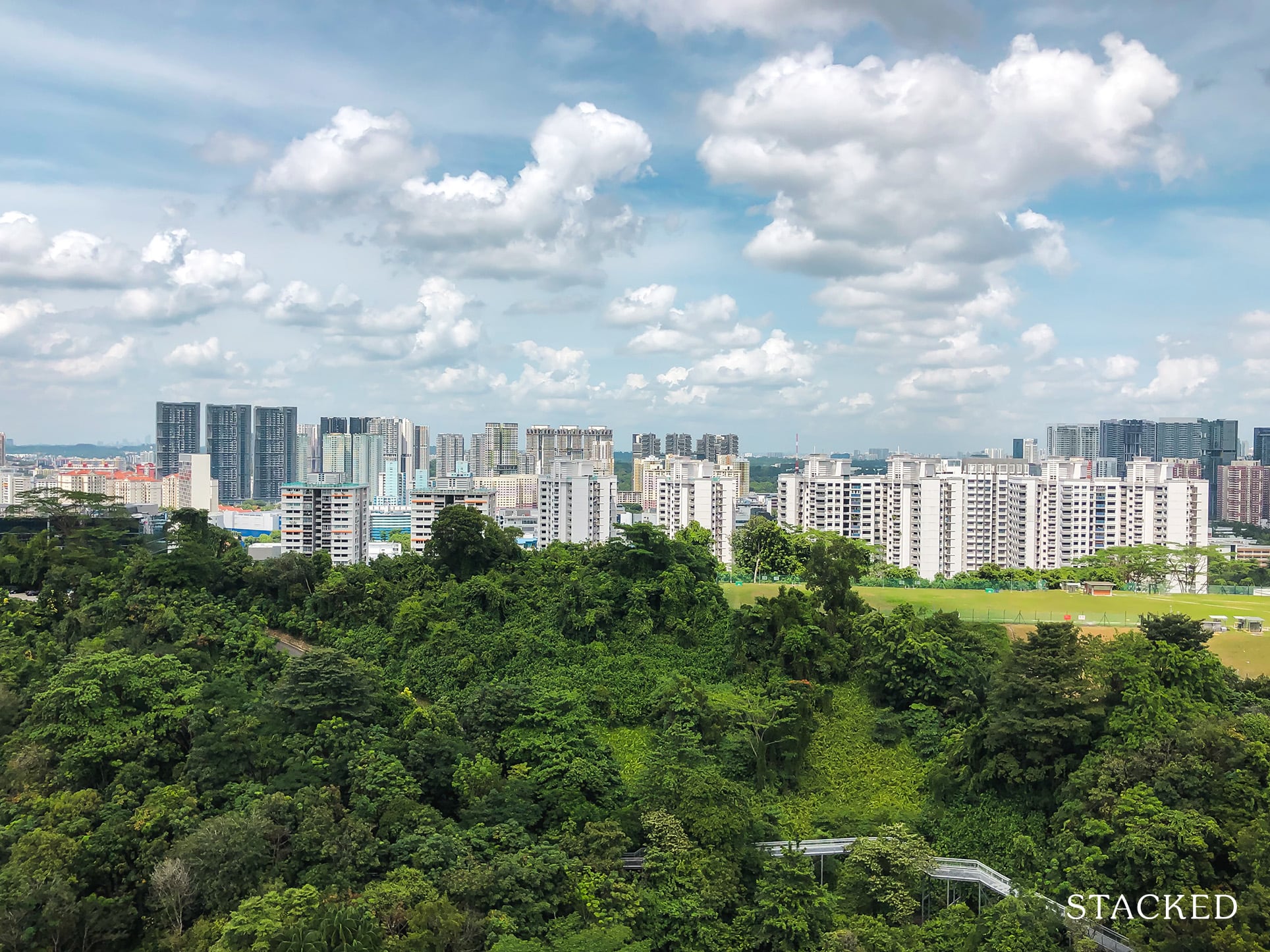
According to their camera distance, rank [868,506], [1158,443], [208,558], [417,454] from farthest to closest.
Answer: [417,454], [1158,443], [868,506], [208,558]

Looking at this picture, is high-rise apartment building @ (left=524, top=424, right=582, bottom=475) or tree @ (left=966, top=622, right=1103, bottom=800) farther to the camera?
high-rise apartment building @ (left=524, top=424, right=582, bottom=475)

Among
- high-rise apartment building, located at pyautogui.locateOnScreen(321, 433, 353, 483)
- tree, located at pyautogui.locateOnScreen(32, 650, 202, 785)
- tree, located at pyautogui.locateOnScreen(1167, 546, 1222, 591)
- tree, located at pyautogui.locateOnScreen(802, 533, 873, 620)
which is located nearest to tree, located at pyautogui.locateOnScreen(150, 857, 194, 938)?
tree, located at pyautogui.locateOnScreen(32, 650, 202, 785)

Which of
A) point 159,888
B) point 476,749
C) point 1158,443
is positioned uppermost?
point 1158,443

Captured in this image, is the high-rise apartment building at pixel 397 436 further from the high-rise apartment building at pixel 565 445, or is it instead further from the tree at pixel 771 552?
the tree at pixel 771 552

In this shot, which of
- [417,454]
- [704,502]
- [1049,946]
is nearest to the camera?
[1049,946]

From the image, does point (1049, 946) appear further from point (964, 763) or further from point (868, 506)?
point (868, 506)

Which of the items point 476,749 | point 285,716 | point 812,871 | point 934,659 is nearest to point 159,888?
point 285,716

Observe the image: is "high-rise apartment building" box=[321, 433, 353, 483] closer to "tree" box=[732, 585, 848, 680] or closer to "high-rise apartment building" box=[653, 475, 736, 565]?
"high-rise apartment building" box=[653, 475, 736, 565]
